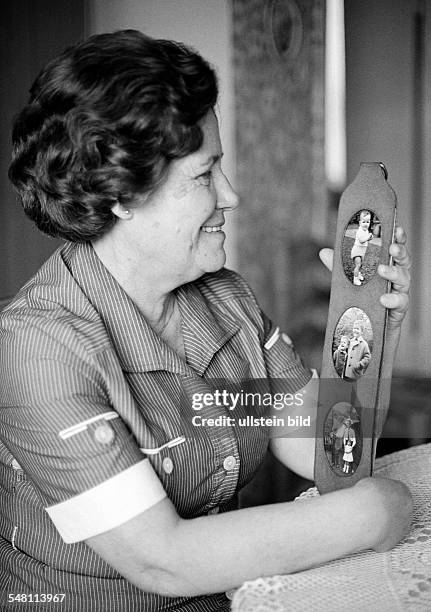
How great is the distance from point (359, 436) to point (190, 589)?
0.34 meters

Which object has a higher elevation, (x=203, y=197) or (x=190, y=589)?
(x=203, y=197)

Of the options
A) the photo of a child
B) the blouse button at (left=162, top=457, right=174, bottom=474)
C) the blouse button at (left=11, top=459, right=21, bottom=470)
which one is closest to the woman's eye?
the photo of a child

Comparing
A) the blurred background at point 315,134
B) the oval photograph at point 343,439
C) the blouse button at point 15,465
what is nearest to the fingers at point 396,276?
the oval photograph at point 343,439

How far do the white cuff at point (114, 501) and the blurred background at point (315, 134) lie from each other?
2955mm

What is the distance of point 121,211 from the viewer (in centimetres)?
136

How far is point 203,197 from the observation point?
1355 mm

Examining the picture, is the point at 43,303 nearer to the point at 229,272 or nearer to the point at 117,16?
the point at 229,272

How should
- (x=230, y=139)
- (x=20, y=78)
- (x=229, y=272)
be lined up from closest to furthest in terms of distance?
(x=229, y=272)
(x=20, y=78)
(x=230, y=139)

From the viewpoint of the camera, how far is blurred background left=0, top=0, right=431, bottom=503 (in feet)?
13.1

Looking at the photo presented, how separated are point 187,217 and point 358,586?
654 millimetres

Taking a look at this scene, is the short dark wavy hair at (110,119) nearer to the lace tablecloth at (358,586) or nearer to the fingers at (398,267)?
the fingers at (398,267)

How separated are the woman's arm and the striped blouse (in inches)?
1.7

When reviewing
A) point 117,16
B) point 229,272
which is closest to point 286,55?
point 117,16

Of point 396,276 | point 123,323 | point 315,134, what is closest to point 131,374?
Result: point 123,323
